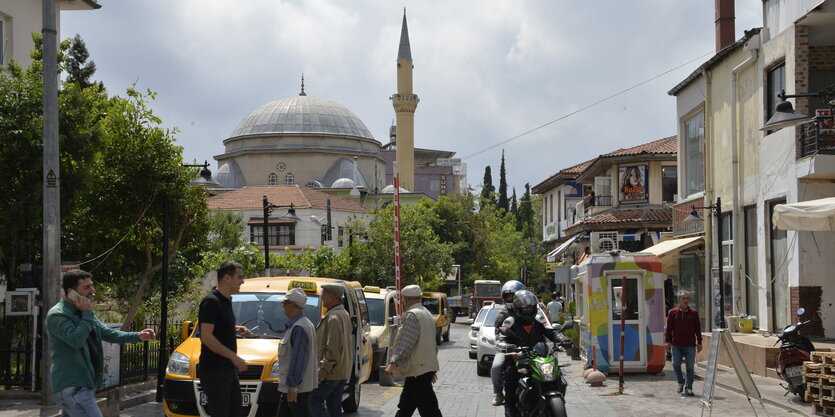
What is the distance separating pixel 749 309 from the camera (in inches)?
908

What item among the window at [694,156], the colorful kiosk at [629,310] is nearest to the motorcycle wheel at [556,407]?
the colorful kiosk at [629,310]

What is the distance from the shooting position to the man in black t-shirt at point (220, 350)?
26.4 ft

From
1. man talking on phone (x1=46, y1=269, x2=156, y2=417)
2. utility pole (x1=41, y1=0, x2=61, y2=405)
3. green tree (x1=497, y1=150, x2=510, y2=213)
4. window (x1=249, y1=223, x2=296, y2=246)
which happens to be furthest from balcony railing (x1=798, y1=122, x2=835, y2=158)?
green tree (x1=497, y1=150, x2=510, y2=213)

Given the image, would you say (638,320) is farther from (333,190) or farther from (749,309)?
(333,190)

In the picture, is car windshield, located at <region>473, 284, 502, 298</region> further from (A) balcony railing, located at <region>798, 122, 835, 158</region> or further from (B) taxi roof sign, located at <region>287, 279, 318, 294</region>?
(B) taxi roof sign, located at <region>287, 279, 318, 294</region>

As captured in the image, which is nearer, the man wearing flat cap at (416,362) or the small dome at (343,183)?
the man wearing flat cap at (416,362)

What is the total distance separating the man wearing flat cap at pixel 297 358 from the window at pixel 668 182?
114 ft

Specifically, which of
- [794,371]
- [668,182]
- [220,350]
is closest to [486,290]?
[668,182]

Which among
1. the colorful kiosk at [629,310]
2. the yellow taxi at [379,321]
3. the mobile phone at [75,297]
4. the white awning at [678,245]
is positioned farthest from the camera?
the white awning at [678,245]

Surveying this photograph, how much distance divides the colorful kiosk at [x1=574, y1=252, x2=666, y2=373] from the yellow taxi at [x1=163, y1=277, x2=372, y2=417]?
6.02 metres

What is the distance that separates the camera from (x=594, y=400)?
604 inches

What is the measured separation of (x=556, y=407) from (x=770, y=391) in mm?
7363

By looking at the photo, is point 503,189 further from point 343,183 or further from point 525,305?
point 525,305

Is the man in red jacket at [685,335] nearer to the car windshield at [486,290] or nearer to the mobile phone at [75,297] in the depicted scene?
the mobile phone at [75,297]
